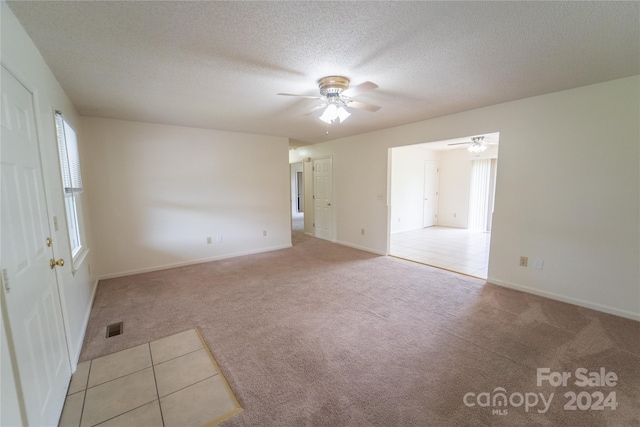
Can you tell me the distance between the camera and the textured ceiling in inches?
59.4

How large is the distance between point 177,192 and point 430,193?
6625mm

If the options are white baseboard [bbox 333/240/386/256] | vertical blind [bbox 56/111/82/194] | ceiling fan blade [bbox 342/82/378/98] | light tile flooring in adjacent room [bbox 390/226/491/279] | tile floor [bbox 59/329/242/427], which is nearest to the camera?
tile floor [bbox 59/329/242/427]

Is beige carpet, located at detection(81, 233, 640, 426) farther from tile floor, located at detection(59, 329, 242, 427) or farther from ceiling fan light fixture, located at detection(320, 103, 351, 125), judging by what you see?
ceiling fan light fixture, located at detection(320, 103, 351, 125)

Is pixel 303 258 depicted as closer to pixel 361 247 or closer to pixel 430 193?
pixel 361 247

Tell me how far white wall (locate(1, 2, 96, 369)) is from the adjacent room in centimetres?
3

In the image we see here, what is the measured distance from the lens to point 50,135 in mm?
2061

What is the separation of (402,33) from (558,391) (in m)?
2.61

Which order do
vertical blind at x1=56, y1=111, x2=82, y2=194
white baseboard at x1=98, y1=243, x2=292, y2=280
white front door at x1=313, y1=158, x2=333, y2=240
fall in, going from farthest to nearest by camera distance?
white front door at x1=313, y1=158, x2=333, y2=240 → white baseboard at x1=98, y1=243, x2=292, y2=280 → vertical blind at x1=56, y1=111, x2=82, y2=194

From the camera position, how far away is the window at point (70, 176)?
2324mm

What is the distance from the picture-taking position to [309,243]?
19.6 feet

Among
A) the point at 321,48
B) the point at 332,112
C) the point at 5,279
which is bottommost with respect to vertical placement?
the point at 5,279

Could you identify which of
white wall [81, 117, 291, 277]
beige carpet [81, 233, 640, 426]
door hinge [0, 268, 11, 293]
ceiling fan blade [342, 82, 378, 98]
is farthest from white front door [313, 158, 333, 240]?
door hinge [0, 268, 11, 293]

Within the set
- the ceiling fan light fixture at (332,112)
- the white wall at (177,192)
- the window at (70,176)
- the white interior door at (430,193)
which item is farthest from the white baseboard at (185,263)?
the white interior door at (430,193)

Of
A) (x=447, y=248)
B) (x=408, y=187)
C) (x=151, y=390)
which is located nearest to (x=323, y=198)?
(x=408, y=187)
